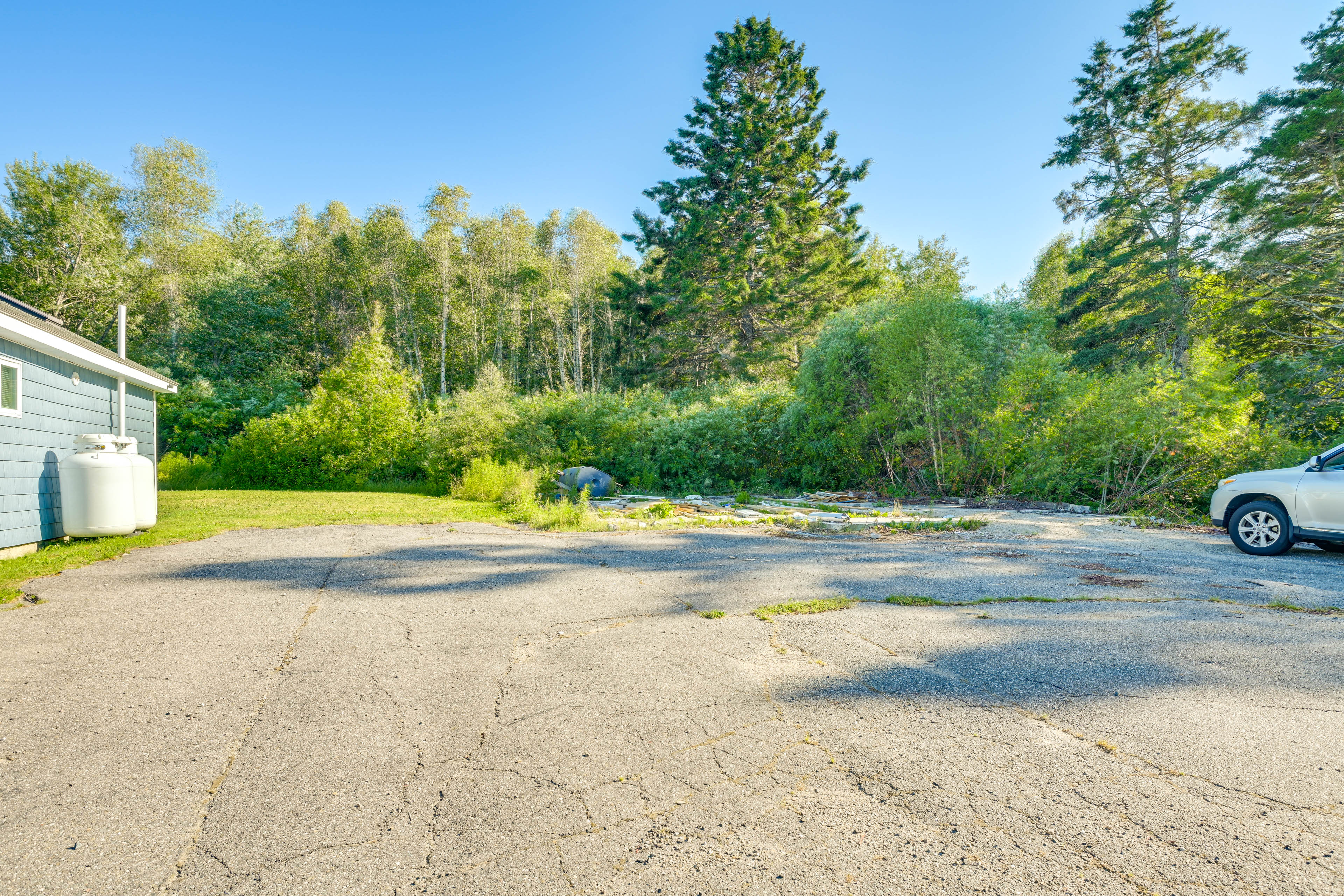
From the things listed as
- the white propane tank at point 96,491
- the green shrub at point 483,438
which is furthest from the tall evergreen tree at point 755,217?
the white propane tank at point 96,491

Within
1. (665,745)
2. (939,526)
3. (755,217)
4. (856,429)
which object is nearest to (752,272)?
(755,217)

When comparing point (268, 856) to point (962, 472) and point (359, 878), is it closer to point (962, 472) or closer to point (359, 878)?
point (359, 878)

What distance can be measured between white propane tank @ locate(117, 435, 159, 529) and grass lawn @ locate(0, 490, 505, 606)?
0.19 metres

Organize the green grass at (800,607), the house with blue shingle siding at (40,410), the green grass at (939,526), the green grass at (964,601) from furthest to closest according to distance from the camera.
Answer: the green grass at (939,526)
the house with blue shingle siding at (40,410)
the green grass at (964,601)
the green grass at (800,607)

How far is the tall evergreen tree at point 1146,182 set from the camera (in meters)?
19.5

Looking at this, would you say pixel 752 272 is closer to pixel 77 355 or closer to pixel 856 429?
pixel 856 429

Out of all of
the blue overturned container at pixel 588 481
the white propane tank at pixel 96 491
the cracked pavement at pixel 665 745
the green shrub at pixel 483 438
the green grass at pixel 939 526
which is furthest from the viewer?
the green shrub at pixel 483 438

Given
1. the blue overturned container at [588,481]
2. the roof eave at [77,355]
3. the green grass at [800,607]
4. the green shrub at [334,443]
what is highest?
the roof eave at [77,355]

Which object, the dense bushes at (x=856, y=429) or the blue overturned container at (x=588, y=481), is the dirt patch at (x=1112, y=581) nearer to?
the dense bushes at (x=856, y=429)

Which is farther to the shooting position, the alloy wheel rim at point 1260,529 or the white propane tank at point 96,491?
the white propane tank at point 96,491

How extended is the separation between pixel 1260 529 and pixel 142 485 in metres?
12.8

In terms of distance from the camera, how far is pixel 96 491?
6.90 metres

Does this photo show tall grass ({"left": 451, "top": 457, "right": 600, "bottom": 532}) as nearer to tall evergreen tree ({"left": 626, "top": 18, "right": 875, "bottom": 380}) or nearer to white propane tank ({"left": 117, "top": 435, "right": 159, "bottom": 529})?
white propane tank ({"left": 117, "top": 435, "right": 159, "bottom": 529})

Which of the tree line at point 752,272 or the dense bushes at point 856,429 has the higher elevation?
the tree line at point 752,272
